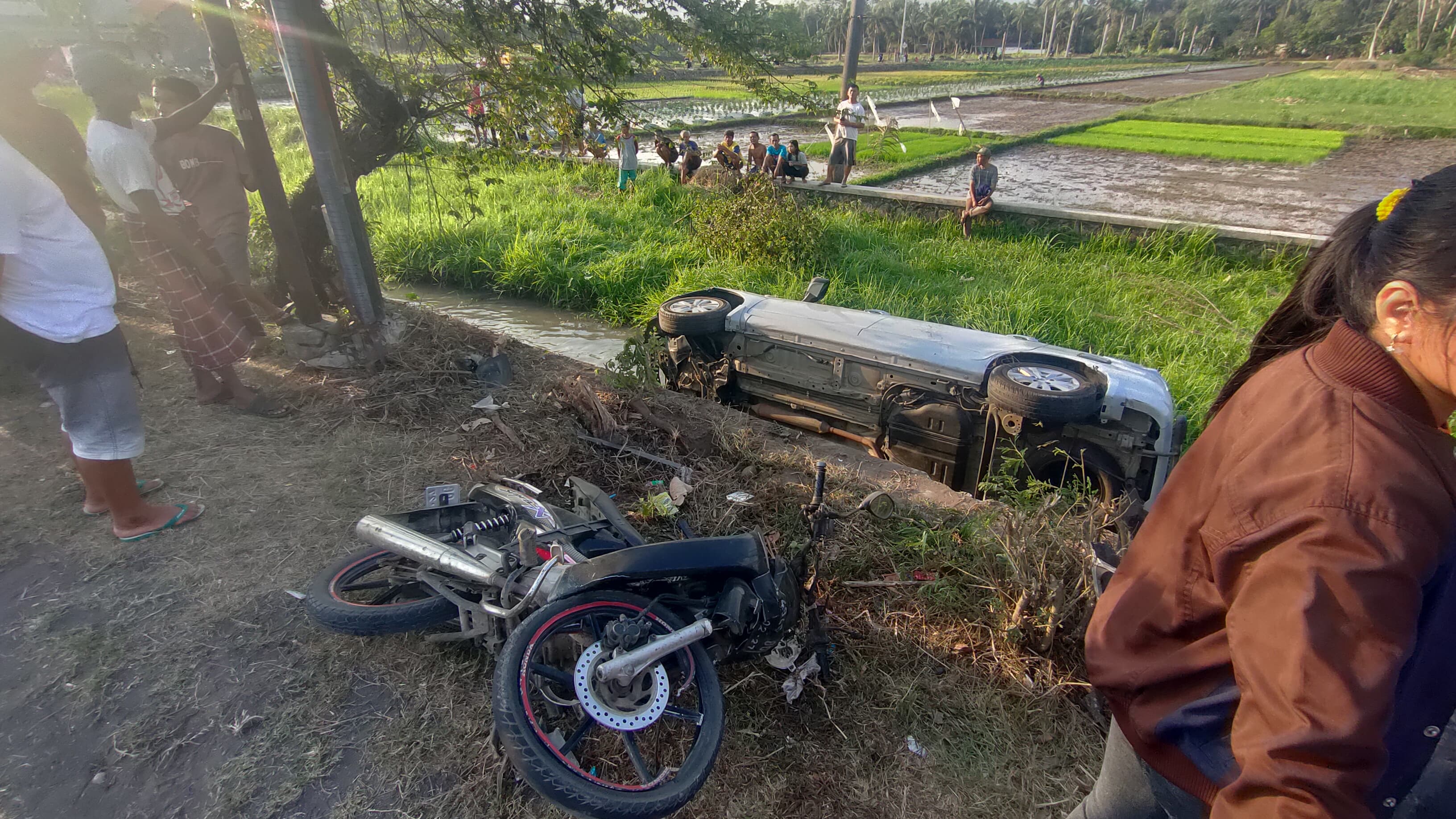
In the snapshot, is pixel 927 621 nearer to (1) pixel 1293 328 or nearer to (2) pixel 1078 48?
(1) pixel 1293 328

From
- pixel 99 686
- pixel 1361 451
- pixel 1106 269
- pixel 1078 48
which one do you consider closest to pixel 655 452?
pixel 99 686

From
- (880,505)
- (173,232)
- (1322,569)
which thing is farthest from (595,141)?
(1322,569)

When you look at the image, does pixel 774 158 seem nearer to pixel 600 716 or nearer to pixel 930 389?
pixel 930 389

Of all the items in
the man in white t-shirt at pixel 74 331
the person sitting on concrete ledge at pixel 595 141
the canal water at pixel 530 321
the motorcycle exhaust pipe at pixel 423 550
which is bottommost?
the canal water at pixel 530 321

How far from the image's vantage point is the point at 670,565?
2330 millimetres

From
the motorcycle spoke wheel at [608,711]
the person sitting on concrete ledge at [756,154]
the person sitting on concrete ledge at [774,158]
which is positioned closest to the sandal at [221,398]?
the motorcycle spoke wheel at [608,711]

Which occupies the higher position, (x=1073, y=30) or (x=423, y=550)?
(x=1073, y=30)

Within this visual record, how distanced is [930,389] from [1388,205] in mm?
3493

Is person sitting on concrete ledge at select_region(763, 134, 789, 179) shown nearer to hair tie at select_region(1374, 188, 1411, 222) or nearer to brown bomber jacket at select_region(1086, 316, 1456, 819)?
hair tie at select_region(1374, 188, 1411, 222)

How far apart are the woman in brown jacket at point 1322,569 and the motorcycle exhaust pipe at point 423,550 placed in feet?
6.46

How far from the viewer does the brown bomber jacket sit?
93cm

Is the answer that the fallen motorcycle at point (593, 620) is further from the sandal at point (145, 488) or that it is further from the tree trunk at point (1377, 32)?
the tree trunk at point (1377, 32)

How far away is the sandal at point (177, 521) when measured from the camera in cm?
331

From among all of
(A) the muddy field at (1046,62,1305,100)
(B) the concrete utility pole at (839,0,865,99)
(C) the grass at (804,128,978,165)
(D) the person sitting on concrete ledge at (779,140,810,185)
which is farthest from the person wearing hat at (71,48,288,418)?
(A) the muddy field at (1046,62,1305,100)
